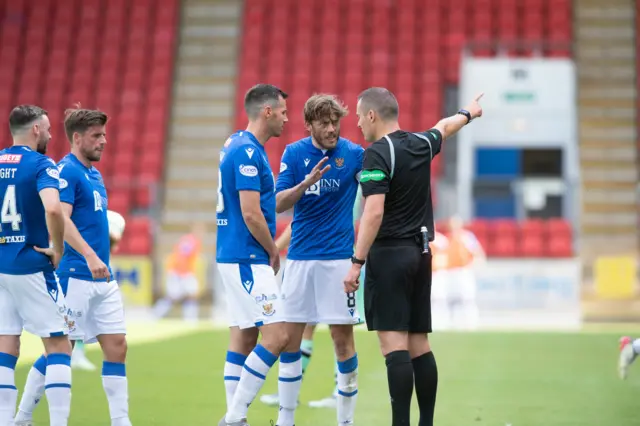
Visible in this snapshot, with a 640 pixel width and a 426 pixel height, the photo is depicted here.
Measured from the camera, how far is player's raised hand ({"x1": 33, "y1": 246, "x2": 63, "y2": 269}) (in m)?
5.72

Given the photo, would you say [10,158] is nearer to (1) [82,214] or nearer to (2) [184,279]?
(1) [82,214]

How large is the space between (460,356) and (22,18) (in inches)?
789

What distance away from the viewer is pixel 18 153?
229 inches

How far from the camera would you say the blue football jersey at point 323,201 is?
21.6 ft

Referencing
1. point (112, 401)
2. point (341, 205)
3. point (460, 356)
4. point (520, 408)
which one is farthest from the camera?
point (460, 356)

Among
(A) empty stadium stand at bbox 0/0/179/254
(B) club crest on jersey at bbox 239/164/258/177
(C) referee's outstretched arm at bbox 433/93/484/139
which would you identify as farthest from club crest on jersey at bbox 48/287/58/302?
(A) empty stadium stand at bbox 0/0/179/254

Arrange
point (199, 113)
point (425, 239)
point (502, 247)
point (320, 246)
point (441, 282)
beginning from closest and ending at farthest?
1. point (425, 239)
2. point (320, 246)
3. point (441, 282)
4. point (502, 247)
5. point (199, 113)

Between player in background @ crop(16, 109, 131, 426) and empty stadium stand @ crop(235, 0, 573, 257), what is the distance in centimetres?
1634

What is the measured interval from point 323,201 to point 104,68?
20222 mm

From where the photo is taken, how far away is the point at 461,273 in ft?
61.1

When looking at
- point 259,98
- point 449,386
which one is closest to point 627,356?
point 449,386

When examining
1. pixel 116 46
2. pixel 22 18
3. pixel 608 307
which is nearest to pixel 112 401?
pixel 608 307

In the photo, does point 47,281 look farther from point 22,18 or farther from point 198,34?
point 22,18

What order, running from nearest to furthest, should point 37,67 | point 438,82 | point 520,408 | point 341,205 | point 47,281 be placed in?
point 47,281 → point 341,205 → point 520,408 → point 438,82 → point 37,67
